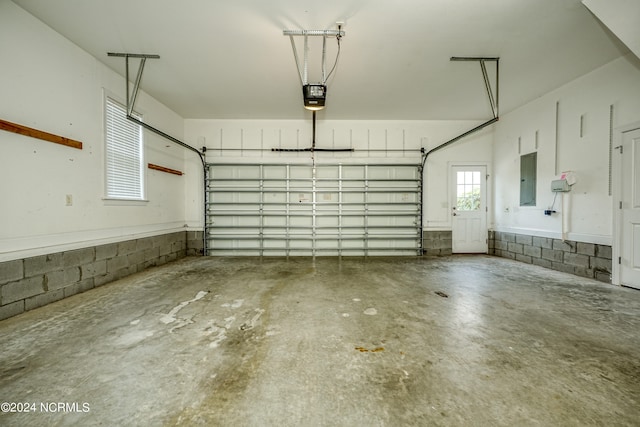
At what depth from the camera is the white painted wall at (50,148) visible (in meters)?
2.64

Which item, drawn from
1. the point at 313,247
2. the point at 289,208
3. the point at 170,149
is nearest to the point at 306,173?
the point at 289,208

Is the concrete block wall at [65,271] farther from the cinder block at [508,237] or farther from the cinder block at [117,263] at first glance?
the cinder block at [508,237]

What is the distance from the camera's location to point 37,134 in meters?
2.86

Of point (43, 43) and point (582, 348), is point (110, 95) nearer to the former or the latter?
point (43, 43)

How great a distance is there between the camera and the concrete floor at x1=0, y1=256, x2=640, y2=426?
1402 mm

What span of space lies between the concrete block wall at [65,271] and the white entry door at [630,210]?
25.8ft

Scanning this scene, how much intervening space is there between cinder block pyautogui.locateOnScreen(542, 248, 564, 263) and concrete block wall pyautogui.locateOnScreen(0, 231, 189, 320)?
7726 millimetres

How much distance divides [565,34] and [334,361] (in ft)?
15.5

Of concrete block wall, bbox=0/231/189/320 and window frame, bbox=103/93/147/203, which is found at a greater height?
window frame, bbox=103/93/147/203

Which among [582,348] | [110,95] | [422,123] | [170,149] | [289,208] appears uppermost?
[422,123]

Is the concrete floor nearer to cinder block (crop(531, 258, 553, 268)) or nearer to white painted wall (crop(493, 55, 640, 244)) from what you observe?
cinder block (crop(531, 258, 553, 268))

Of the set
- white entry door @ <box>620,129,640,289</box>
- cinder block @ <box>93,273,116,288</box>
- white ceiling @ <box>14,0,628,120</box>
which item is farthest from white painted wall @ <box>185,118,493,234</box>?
white entry door @ <box>620,129,640,289</box>

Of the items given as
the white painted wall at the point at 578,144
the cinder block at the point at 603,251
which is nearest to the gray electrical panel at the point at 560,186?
the white painted wall at the point at 578,144

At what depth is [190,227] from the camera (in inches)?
238
